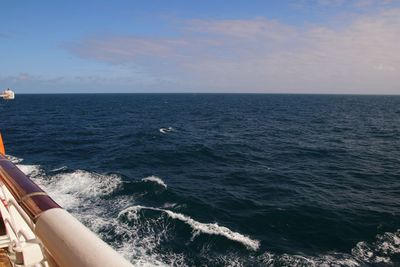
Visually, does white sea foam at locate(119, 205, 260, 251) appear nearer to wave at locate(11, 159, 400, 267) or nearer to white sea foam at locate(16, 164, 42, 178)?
wave at locate(11, 159, 400, 267)

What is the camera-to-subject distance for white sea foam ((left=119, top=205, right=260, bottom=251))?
16.8m

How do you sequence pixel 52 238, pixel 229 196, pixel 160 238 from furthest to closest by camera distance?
pixel 229 196
pixel 160 238
pixel 52 238

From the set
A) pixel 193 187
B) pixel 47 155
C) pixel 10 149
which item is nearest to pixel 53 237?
pixel 193 187

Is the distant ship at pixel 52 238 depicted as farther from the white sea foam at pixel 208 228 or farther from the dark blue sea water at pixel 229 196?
the white sea foam at pixel 208 228

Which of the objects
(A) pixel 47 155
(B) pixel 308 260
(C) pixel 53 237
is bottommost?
(B) pixel 308 260

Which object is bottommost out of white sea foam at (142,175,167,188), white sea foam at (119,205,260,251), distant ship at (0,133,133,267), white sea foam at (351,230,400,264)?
white sea foam at (351,230,400,264)

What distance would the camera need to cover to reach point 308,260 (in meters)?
15.2

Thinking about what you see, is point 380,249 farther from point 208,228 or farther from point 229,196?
point 229,196

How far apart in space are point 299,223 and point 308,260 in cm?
424

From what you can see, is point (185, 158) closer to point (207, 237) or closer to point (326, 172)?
point (326, 172)

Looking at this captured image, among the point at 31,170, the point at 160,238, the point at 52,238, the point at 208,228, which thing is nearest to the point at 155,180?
the point at 208,228

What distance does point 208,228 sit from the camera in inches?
714

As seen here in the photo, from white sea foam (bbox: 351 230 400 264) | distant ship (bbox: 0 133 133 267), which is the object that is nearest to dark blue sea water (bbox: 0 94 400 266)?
white sea foam (bbox: 351 230 400 264)

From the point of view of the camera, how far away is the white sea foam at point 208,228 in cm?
1684
